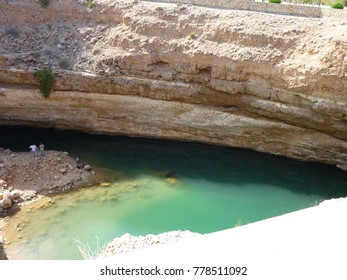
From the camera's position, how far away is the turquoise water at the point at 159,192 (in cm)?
1431

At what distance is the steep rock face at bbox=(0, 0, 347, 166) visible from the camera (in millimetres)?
17078

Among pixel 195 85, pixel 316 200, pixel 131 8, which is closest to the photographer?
pixel 316 200

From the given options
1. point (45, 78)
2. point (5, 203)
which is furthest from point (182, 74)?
point (5, 203)

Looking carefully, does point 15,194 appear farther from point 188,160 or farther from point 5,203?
point 188,160

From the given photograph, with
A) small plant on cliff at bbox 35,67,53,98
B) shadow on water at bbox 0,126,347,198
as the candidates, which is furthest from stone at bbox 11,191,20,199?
small plant on cliff at bbox 35,67,53,98

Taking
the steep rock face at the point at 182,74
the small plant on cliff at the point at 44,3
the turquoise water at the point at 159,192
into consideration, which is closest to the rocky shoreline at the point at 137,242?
the turquoise water at the point at 159,192

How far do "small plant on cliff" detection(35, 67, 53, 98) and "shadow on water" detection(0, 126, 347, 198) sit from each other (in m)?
2.67

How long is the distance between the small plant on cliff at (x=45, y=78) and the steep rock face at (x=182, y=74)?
0.35m

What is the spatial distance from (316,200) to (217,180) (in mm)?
4060

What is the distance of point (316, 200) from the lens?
16125 mm

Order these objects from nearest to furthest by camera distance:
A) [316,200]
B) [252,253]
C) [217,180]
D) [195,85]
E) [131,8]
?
[252,253] < [316,200] < [217,180] < [195,85] < [131,8]

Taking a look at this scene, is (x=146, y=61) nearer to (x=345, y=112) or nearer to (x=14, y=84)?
(x=14, y=84)

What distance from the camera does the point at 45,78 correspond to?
18.9m

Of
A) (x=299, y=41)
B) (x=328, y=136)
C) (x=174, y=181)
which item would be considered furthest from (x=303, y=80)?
(x=174, y=181)
